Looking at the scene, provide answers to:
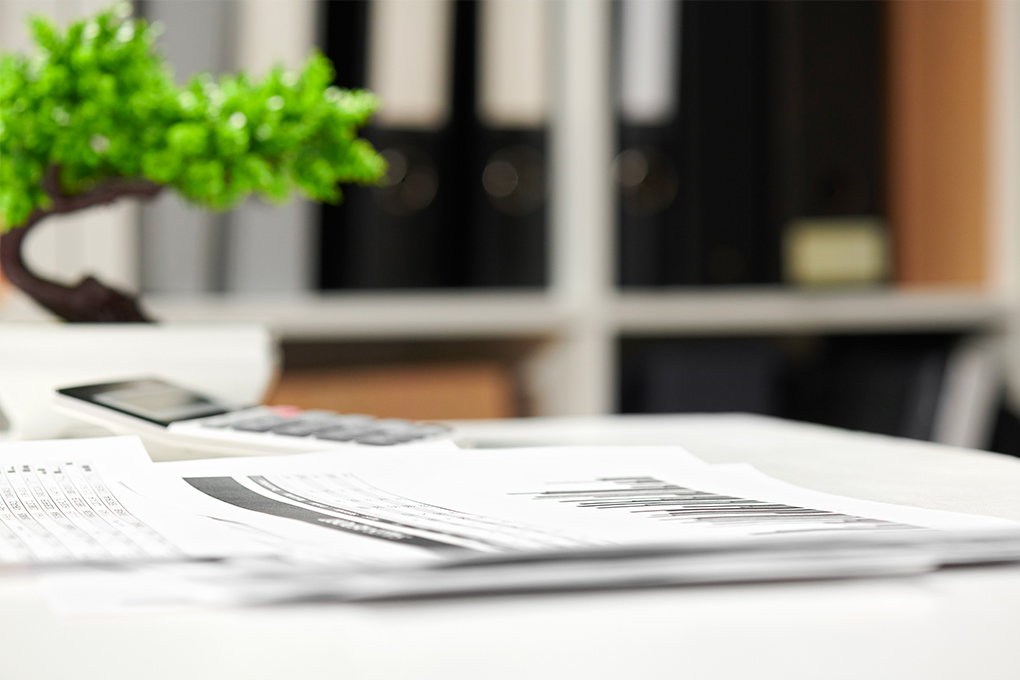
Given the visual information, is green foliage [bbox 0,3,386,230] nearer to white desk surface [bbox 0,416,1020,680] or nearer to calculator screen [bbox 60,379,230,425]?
calculator screen [bbox 60,379,230,425]

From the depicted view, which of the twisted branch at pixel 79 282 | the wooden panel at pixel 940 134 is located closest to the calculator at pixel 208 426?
the twisted branch at pixel 79 282

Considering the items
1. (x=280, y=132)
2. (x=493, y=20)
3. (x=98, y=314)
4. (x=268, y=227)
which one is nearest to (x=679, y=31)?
(x=493, y=20)

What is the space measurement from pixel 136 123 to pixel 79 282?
12 cm

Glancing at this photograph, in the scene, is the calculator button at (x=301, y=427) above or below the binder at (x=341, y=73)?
below

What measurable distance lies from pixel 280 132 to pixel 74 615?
0.47 metres

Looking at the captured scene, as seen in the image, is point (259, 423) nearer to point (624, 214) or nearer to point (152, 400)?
point (152, 400)

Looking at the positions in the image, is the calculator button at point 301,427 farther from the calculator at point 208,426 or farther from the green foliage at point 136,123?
the green foliage at point 136,123

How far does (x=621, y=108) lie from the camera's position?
136 cm

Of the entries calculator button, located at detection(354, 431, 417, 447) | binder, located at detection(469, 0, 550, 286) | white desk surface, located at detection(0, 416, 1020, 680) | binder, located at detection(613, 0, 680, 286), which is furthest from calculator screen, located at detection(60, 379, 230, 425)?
binder, located at detection(613, 0, 680, 286)

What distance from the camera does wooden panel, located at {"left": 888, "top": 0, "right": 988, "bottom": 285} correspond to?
1.46 m

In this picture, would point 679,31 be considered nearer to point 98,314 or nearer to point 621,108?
point 621,108

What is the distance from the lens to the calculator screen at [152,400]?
0.54 metres

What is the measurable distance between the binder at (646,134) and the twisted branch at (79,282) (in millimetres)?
808

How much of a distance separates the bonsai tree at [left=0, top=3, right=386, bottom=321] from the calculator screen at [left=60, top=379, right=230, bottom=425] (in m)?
0.11
